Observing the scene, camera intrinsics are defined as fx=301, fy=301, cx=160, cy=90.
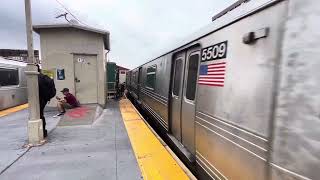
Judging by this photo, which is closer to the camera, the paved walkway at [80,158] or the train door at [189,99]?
the paved walkway at [80,158]

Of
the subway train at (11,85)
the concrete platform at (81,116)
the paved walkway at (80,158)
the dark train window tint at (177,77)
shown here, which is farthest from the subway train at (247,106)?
the subway train at (11,85)

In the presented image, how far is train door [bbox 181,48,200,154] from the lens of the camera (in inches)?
190

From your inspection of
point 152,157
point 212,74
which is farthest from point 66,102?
point 212,74

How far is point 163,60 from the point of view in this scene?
7684 mm

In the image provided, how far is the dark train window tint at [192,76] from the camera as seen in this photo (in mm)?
4844

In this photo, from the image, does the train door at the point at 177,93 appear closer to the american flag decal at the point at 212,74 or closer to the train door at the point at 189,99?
the train door at the point at 189,99

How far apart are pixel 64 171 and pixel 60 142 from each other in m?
2.05

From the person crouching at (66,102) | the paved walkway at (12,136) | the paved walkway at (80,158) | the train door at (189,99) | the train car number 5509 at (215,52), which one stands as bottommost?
the paved walkway at (12,136)

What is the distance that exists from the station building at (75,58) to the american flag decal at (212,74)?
872 centimetres

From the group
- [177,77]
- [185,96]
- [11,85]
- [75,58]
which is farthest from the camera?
[11,85]

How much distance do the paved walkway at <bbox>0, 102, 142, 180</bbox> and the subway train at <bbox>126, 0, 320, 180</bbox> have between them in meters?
1.28

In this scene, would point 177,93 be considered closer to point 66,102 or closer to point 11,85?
point 66,102

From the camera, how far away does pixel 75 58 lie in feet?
39.8

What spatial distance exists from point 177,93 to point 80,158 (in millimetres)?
2238
